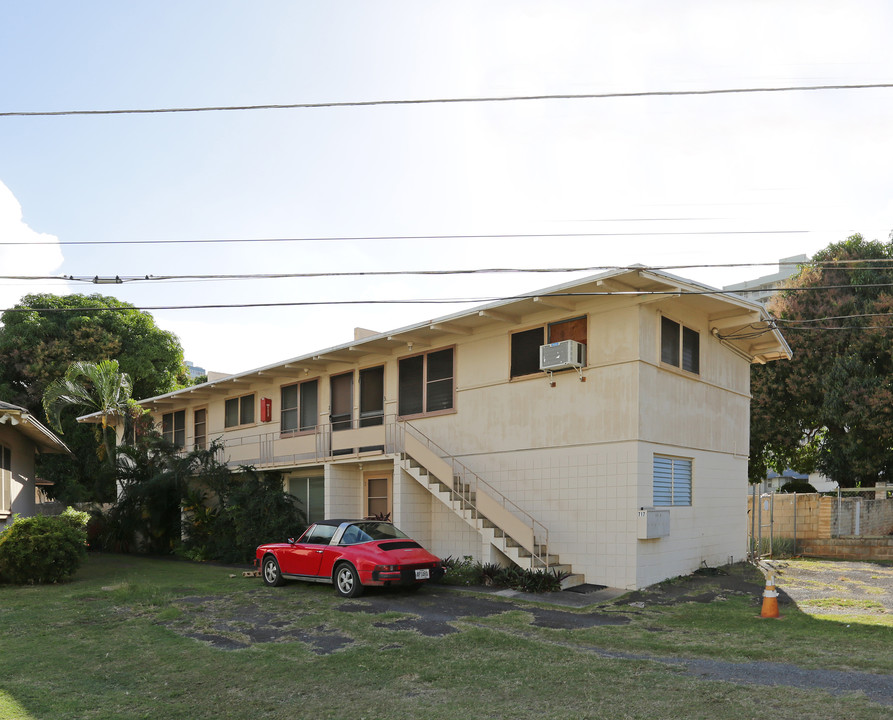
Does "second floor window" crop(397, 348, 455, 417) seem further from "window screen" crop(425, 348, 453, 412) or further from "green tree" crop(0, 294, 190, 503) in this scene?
"green tree" crop(0, 294, 190, 503)

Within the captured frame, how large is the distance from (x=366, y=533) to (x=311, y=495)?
25.1 feet

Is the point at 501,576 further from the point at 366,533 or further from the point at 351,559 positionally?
the point at 351,559

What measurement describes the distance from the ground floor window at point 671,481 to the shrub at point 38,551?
493 inches

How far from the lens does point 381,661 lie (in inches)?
341

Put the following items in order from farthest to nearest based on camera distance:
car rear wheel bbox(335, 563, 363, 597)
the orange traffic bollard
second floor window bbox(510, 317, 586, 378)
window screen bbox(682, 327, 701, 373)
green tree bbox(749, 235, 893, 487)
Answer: green tree bbox(749, 235, 893, 487), window screen bbox(682, 327, 701, 373), second floor window bbox(510, 317, 586, 378), car rear wheel bbox(335, 563, 363, 597), the orange traffic bollard

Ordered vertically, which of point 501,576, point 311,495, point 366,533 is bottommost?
point 501,576

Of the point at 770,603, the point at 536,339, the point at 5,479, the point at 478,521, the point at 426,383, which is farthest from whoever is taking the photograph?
the point at 5,479

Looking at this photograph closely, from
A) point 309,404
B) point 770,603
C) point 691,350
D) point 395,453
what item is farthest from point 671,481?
point 309,404

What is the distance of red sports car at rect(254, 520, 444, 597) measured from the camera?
13.7 meters

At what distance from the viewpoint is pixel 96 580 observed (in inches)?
662

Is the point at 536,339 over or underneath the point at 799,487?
over

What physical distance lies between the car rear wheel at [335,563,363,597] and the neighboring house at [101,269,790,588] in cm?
311

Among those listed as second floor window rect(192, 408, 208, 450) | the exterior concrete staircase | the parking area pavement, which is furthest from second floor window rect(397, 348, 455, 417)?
second floor window rect(192, 408, 208, 450)

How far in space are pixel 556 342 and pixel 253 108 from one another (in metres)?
7.88
